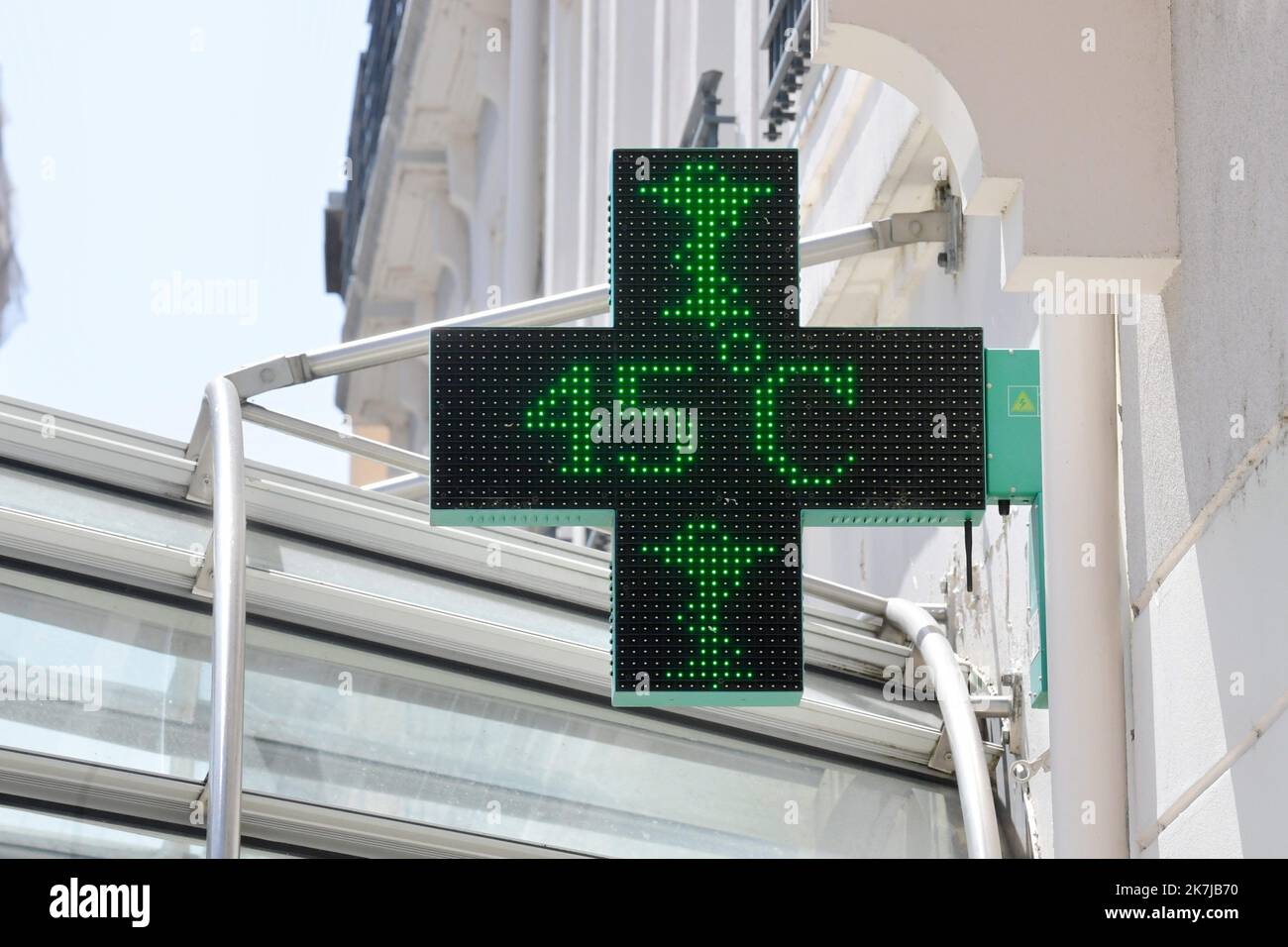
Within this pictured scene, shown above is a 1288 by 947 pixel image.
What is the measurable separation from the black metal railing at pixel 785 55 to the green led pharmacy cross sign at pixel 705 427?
13.9ft

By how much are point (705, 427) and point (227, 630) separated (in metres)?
2.24

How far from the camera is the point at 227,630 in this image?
5.85m

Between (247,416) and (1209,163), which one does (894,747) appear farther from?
(1209,163)

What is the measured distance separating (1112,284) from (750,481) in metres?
1.01

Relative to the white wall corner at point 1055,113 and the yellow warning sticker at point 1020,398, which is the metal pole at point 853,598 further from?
the white wall corner at point 1055,113

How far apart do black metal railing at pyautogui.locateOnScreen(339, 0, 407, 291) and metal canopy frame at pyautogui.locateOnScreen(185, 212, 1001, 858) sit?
55.8 ft

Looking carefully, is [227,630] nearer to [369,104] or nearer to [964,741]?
[964,741]

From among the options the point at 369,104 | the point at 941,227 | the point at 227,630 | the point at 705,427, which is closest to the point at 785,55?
the point at 941,227

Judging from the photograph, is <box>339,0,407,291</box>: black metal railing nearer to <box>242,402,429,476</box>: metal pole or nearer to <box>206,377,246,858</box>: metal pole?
<box>242,402,429,476</box>: metal pole

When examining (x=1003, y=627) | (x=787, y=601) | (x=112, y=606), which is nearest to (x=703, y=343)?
(x=787, y=601)

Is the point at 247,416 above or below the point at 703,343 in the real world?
above

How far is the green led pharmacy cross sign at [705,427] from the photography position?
4.09 meters
